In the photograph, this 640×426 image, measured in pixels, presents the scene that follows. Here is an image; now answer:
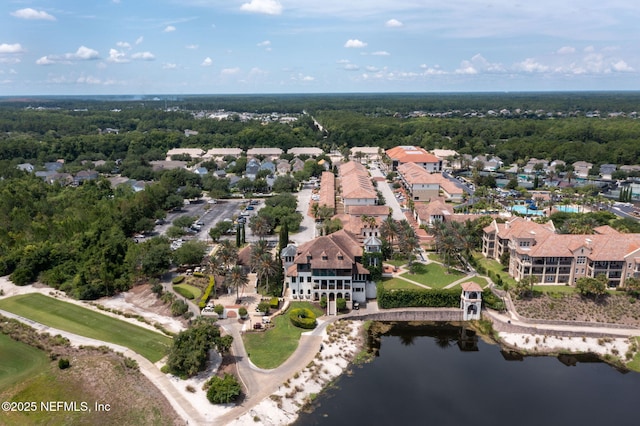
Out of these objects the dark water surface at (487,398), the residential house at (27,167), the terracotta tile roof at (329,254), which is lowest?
the dark water surface at (487,398)

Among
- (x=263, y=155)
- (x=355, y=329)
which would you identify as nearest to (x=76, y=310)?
(x=355, y=329)

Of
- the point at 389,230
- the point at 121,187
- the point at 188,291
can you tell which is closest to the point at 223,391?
the point at 188,291

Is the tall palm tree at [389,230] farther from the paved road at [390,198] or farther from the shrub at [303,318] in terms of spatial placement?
the shrub at [303,318]

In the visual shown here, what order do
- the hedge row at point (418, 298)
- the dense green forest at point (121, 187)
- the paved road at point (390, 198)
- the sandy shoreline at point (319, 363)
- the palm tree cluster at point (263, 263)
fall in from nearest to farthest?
the sandy shoreline at point (319, 363), the hedge row at point (418, 298), the palm tree cluster at point (263, 263), the dense green forest at point (121, 187), the paved road at point (390, 198)

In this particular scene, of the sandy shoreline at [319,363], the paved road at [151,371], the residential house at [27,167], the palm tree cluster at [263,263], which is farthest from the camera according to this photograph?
the residential house at [27,167]

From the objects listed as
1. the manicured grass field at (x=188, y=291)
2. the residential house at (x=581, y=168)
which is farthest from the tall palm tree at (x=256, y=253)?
the residential house at (x=581, y=168)

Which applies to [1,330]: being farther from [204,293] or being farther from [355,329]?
[355,329]

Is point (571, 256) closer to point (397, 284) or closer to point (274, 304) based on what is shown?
point (397, 284)
